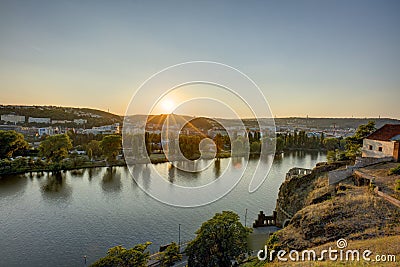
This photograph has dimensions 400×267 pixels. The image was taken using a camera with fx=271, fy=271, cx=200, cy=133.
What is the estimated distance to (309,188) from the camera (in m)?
10.9

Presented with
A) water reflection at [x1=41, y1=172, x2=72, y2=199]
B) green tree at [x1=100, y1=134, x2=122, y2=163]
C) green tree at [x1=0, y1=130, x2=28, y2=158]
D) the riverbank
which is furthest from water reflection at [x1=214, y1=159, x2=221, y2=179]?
green tree at [x1=0, y1=130, x2=28, y2=158]

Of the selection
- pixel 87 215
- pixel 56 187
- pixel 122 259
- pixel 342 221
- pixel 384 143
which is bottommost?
pixel 87 215

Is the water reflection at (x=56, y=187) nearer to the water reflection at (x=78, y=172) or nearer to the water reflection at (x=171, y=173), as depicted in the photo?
the water reflection at (x=78, y=172)

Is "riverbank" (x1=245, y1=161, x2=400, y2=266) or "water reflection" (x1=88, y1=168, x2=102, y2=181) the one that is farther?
"water reflection" (x1=88, y1=168, x2=102, y2=181)

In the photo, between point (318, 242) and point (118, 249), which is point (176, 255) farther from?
point (318, 242)

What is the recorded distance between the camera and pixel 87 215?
41.6 feet

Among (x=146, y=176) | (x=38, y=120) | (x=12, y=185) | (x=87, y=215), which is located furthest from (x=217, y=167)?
(x=38, y=120)

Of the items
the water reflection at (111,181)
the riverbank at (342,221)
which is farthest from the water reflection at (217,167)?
the riverbank at (342,221)

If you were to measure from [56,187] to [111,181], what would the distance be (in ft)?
11.5

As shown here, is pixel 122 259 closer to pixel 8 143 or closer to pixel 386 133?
pixel 386 133

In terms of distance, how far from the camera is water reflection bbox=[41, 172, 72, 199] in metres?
16.0

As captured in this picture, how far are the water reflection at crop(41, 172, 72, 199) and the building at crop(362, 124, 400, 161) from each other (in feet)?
52.6

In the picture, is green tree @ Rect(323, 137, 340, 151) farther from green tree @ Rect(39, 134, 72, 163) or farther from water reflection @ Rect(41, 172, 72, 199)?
water reflection @ Rect(41, 172, 72, 199)

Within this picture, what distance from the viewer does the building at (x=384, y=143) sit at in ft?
35.7
